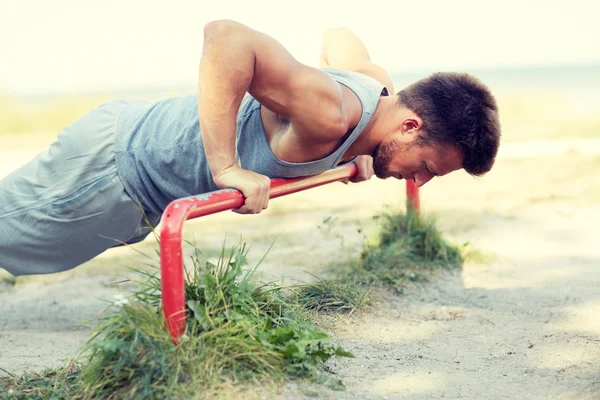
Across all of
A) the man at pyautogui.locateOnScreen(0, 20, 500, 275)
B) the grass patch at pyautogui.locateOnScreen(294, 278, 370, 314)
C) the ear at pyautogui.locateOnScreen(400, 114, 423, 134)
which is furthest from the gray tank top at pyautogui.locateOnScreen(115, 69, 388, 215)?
the grass patch at pyautogui.locateOnScreen(294, 278, 370, 314)

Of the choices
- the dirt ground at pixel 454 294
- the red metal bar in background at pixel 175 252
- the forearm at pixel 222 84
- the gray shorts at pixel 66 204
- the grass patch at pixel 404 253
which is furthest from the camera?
the grass patch at pixel 404 253

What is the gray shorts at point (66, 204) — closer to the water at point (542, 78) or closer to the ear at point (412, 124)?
the ear at point (412, 124)

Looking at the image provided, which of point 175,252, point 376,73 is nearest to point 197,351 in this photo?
point 175,252

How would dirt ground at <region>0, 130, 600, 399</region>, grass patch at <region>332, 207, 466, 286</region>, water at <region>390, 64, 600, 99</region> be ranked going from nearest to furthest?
dirt ground at <region>0, 130, 600, 399</region> → grass patch at <region>332, 207, 466, 286</region> → water at <region>390, 64, 600, 99</region>

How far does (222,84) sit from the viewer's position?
219 centimetres

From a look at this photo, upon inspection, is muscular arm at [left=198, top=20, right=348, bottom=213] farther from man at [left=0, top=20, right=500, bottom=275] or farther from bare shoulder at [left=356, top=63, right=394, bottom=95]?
bare shoulder at [left=356, top=63, right=394, bottom=95]

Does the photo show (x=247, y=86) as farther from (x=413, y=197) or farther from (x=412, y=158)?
(x=413, y=197)

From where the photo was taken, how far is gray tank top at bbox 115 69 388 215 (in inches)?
98.6

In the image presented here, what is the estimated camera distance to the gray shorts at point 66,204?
2.72 m

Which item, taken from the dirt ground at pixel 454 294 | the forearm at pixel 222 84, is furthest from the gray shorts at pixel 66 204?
the forearm at pixel 222 84

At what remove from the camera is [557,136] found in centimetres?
801

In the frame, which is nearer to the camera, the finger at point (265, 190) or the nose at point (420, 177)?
the finger at point (265, 190)

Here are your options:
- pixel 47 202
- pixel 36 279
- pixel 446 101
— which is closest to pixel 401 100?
pixel 446 101

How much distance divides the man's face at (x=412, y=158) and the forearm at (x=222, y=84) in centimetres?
58
